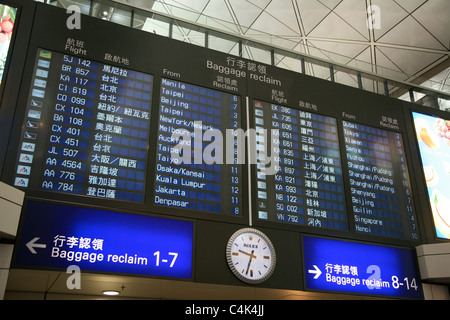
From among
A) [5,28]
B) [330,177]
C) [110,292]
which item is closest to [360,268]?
[330,177]

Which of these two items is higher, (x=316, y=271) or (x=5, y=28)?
(x=5, y=28)

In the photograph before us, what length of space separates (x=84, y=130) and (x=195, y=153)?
5.13 feet

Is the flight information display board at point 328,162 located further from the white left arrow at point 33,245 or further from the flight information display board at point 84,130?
the white left arrow at point 33,245

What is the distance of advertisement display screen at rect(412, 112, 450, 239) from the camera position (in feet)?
29.1

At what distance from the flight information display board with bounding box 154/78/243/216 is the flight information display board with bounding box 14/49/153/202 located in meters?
0.29

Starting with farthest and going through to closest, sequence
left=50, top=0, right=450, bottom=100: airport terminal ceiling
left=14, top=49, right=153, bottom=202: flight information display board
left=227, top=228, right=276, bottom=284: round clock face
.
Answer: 1. left=50, top=0, right=450, bottom=100: airport terminal ceiling
2. left=227, top=228, right=276, bottom=284: round clock face
3. left=14, top=49, right=153, bottom=202: flight information display board

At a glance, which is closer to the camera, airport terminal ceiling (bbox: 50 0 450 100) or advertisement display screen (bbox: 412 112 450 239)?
advertisement display screen (bbox: 412 112 450 239)

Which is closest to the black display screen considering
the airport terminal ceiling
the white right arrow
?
the white right arrow

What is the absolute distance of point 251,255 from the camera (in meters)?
6.98

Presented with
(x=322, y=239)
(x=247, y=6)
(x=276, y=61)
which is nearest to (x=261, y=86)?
(x=276, y=61)

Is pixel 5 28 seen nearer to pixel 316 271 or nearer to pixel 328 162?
pixel 328 162

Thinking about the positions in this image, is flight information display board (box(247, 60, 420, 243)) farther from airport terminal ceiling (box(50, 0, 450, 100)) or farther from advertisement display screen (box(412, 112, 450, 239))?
airport terminal ceiling (box(50, 0, 450, 100))

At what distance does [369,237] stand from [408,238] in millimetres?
864

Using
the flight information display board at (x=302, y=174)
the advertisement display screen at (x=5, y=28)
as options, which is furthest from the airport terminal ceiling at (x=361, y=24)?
the advertisement display screen at (x=5, y=28)
